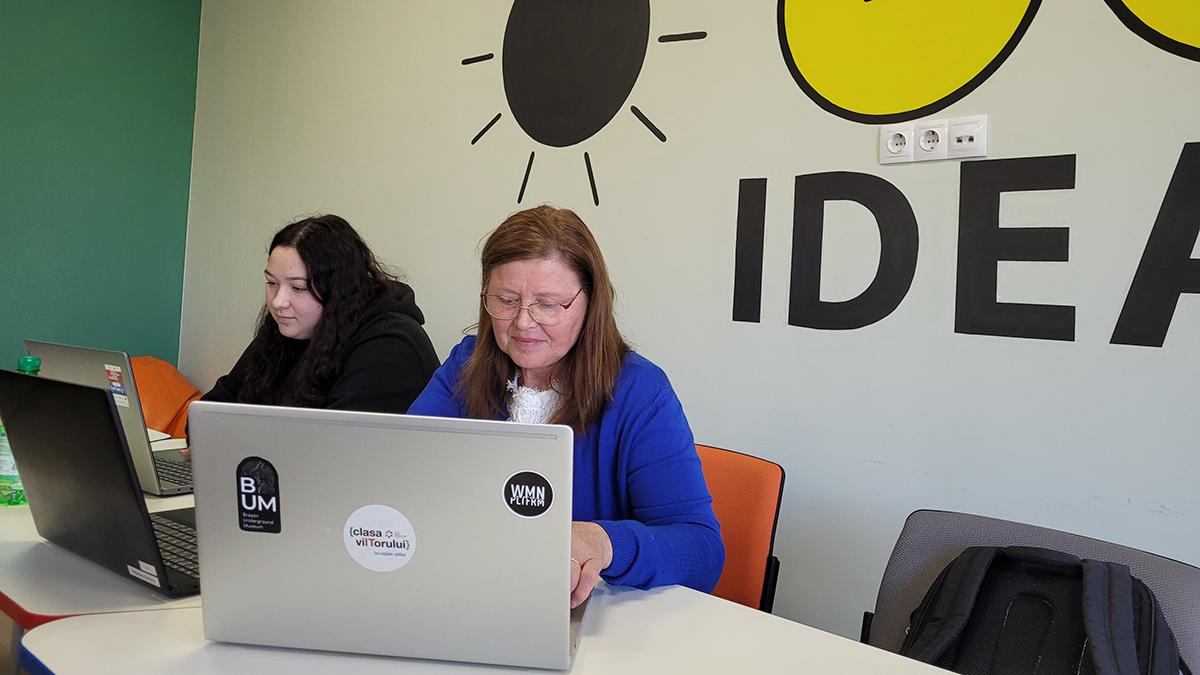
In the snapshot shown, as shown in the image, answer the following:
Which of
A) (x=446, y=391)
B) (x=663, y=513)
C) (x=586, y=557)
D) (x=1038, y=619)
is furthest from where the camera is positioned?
(x=446, y=391)

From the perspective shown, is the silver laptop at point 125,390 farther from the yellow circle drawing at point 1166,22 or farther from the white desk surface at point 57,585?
the yellow circle drawing at point 1166,22

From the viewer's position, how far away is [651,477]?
137cm

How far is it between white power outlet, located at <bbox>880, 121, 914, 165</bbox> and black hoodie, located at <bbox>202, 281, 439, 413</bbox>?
1.20 meters

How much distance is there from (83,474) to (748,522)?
109 centimetres

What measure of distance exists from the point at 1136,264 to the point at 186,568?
1817mm

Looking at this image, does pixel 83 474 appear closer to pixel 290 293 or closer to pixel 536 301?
pixel 536 301

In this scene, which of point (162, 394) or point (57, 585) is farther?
point (162, 394)

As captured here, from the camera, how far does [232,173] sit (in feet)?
12.8

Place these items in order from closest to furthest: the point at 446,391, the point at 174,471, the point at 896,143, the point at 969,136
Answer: the point at 446,391 → the point at 174,471 → the point at 969,136 → the point at 896,143

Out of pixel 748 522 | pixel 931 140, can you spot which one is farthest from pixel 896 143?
pixel 748 522

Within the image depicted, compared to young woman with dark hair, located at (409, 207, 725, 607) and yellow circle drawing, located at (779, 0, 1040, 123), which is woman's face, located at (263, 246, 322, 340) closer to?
young woman with dark hair, located at (409, 207, 725, 607)

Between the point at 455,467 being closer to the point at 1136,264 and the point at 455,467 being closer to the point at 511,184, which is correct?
the point at 1136,264

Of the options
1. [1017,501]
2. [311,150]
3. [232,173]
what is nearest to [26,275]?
[232,173]

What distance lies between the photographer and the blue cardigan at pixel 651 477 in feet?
4.18
